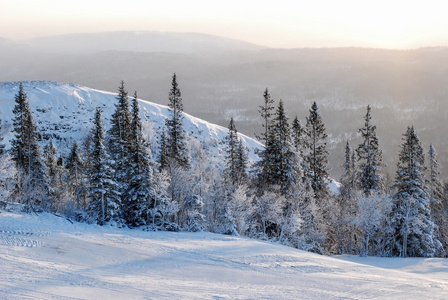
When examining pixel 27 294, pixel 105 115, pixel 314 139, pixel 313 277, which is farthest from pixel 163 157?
pixel 105 115

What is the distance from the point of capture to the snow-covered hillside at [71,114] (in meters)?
107

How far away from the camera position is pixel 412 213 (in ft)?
125

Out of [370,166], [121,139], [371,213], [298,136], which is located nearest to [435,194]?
[370,166]

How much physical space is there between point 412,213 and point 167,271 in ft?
93.2

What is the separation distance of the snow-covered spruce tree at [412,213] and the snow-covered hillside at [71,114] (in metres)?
69.7

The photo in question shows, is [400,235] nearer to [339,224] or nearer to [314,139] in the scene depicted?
[339,224]

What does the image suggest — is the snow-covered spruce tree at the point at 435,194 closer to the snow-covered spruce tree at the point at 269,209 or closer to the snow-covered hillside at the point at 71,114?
the snow-covered spruce tree at the point at 269,209

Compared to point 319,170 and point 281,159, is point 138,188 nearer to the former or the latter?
point 281,159

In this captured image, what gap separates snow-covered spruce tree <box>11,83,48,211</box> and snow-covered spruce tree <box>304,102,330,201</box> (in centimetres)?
2928

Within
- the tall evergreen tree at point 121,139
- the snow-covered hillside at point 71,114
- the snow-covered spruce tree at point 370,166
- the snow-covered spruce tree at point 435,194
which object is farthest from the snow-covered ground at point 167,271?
the snow-covered hillside at point 71,114

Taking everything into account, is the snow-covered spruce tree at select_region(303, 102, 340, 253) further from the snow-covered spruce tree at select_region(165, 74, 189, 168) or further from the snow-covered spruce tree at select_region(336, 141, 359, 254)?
the snow-covered spruce tree at select_region(165, 74, 189, 168)

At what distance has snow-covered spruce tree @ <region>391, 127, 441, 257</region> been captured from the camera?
123ft

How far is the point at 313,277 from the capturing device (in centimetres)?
1952

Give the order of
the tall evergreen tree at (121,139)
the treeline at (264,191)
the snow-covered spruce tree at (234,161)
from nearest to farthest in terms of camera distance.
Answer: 1. the treeline at (264,191)
2. the tall evergreen tree at (121,139)
3. the snow-covered spruce tree at (234,161)
